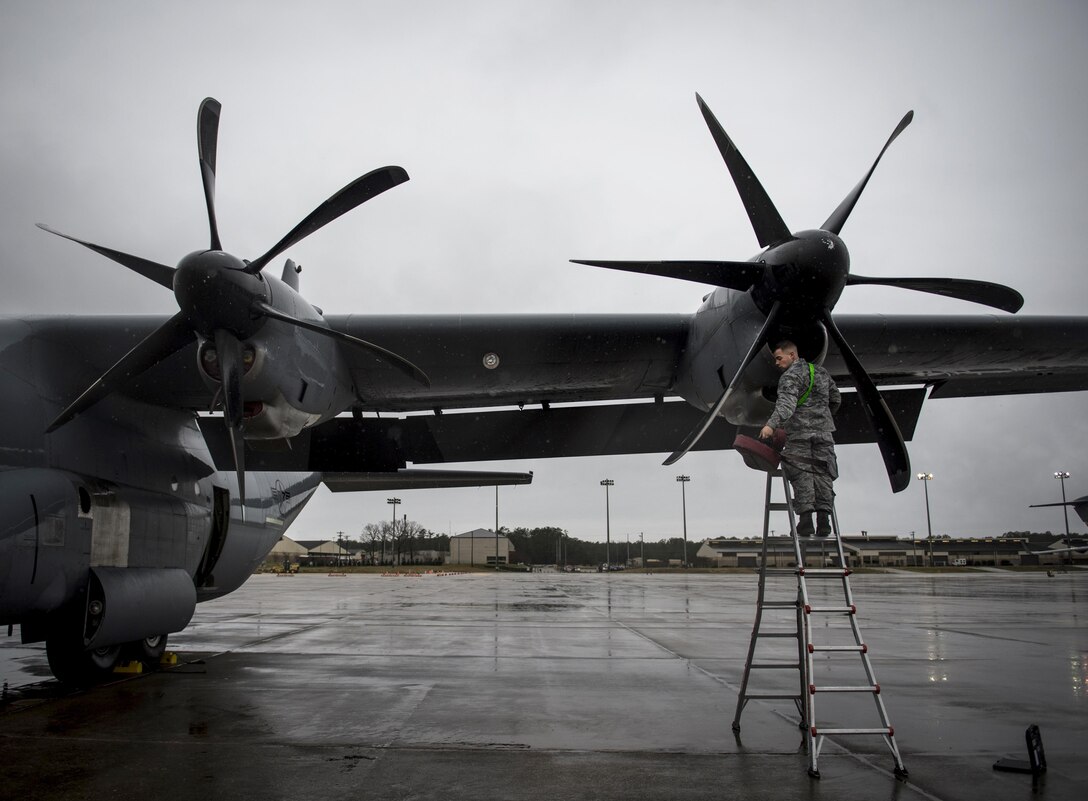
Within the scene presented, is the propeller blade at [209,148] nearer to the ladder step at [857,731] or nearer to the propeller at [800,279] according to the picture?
the propeller at [800,279]

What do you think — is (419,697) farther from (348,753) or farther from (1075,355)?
(1075,355)

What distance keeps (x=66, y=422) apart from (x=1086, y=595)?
2974 centimetres

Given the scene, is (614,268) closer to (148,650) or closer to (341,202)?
(341,202)

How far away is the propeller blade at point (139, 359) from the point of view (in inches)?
296

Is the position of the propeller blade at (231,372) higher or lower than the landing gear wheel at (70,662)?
higher

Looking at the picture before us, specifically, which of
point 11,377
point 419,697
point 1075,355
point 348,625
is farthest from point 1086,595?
point 11,377

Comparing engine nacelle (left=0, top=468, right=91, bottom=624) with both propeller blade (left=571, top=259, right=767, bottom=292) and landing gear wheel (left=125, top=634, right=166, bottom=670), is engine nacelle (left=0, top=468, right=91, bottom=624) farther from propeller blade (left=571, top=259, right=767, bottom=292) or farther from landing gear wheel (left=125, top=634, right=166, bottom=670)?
propeller blade (left=571, top=259, right=767, bottom=292)

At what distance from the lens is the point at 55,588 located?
25.8 feet

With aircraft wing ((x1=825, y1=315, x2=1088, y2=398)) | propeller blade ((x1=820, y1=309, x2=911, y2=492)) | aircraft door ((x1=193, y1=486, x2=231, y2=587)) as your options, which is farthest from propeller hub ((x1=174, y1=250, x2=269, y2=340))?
aircraft wing ((x1=825, y1=315, x2=1088, y2=398))

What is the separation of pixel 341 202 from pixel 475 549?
11235 centimetres

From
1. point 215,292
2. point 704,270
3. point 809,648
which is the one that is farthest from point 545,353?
point 809,648

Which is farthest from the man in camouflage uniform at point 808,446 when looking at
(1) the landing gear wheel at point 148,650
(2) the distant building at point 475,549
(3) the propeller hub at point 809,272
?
(2) the distant building at point 475,549

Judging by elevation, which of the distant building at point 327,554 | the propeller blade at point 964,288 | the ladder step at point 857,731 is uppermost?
the propeller blade at point 964,288

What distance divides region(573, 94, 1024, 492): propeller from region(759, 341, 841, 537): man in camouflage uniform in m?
1.64
